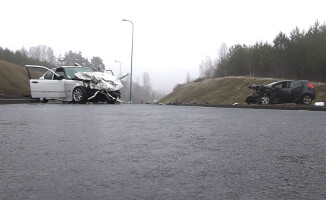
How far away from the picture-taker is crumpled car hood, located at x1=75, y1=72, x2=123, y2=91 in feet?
51.2

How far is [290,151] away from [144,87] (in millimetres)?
172735

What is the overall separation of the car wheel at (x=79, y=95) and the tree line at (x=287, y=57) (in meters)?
44.7

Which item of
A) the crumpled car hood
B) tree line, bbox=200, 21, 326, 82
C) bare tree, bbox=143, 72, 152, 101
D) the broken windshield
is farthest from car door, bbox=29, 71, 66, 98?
bare tree, bbox=143, 72, 152, 101

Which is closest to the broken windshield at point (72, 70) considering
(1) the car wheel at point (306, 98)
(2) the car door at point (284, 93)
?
(2) the car door at point (284, 93)

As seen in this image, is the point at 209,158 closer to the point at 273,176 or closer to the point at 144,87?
the point at 273,176

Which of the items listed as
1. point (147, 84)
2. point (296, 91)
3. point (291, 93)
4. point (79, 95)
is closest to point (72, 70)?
point (79, 95)

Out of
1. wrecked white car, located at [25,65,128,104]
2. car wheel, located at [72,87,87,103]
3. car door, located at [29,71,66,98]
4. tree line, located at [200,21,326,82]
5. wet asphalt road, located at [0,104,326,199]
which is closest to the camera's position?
wet asphalt road, located at [0,104,326,199]

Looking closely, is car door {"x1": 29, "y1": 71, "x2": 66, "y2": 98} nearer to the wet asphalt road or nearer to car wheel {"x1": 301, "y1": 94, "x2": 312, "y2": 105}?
the wet asphalt road

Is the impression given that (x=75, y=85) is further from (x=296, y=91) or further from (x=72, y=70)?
(x=296, y=91)

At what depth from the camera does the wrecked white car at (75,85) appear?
15656 millimetres

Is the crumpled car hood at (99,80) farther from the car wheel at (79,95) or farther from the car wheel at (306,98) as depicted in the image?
the car wheel at (306,98)

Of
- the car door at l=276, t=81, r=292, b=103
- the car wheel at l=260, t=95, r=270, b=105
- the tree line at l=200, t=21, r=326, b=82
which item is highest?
the tree line at l=200, t=21, r=326, b=82

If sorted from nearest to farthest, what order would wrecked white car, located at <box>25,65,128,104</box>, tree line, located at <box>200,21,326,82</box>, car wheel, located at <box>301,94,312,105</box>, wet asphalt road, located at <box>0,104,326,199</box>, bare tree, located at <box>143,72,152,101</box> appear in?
1. wet asphalt road, located at <box>0,104,326,199</box>
2. wrecked white car, located at <box>25,65,128,104</box>
3. car wheel, located at <box>301,94,312,105</box>
4. tree line, located at <box>200,21,326,82</box>
5. bare tree, located at <box>143,72,152,101</box>

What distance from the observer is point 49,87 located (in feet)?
52.7
